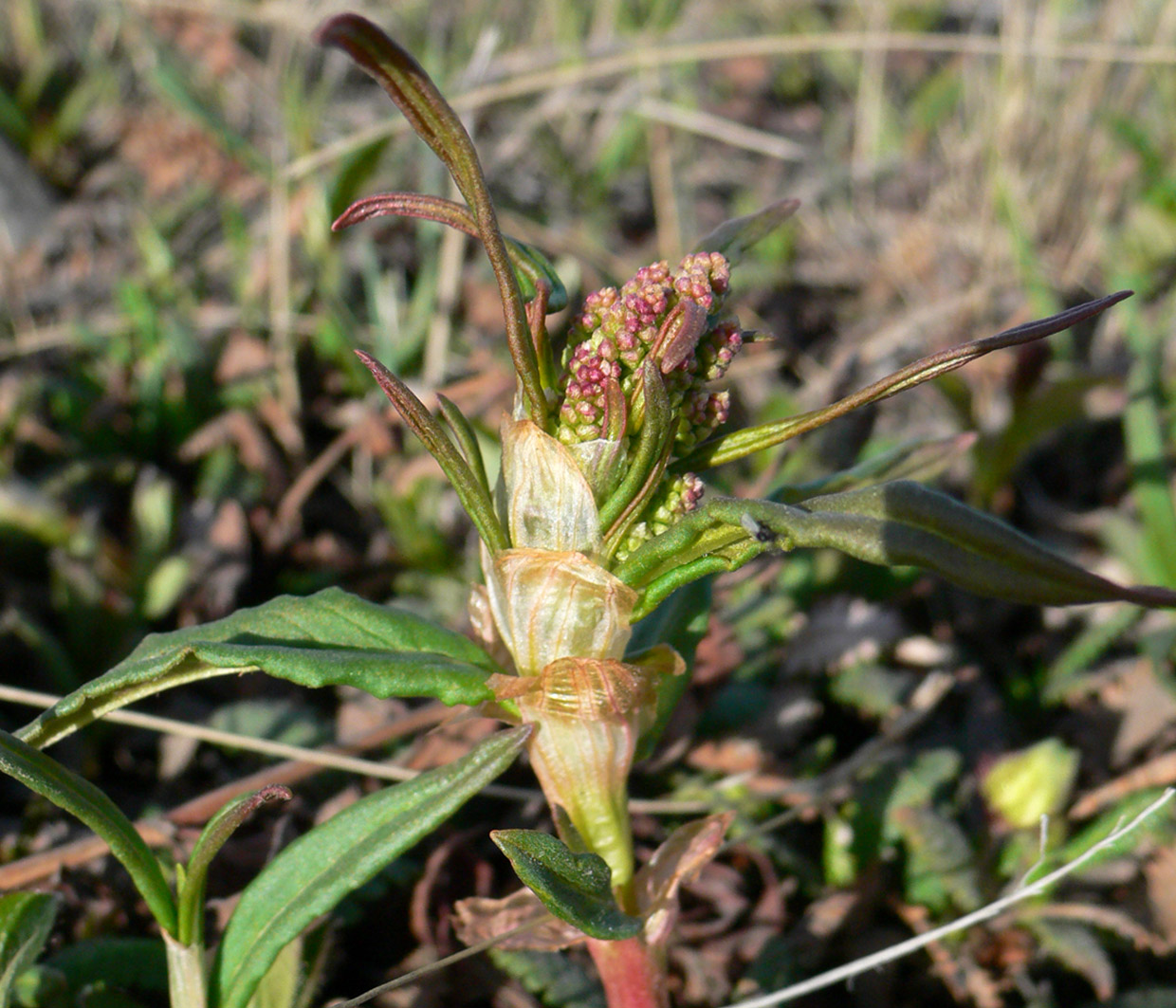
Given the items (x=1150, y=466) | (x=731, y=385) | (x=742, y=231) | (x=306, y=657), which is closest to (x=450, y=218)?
(x=742, y=231)

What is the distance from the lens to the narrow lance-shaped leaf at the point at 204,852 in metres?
1.19

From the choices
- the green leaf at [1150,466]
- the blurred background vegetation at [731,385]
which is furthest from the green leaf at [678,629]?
the green leaf at [1150,466]

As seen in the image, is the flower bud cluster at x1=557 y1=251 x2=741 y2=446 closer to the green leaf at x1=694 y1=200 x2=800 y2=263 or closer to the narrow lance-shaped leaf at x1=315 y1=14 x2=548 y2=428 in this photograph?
the narrow lance-shaped leaf at x1=315 y1=14 x2=548 y2=428

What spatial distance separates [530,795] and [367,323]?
6.20ft

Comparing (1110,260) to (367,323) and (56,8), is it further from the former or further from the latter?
(56,8)

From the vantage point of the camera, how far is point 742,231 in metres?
1.46

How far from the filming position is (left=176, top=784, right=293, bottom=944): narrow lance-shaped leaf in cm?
119

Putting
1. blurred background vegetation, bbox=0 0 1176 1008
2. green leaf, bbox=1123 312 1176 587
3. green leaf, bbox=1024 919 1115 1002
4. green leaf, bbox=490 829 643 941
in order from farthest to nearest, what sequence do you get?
1. green leaf, bbox=1123 312 1176 587
2. blurred background vegetation, bbox=0 0 1176 1008
3. green leaf, bbox=1024 919 1115 1002
4. green leaf, bbox=490 829 643 941

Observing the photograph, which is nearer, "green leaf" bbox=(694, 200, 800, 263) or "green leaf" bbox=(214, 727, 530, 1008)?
"green leaf" bbox=(214, 727, 530, 1008)

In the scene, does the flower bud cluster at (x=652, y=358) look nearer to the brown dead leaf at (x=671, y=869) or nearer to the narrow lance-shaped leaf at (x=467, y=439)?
the narrow lance-shaped leaf at (x=467, y=439)

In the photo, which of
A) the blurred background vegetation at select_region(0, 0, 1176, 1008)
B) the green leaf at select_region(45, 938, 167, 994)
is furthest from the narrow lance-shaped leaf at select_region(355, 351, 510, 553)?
the green leaf at select_region(45, 938, 167, 994)

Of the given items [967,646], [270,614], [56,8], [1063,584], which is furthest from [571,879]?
[56,8]

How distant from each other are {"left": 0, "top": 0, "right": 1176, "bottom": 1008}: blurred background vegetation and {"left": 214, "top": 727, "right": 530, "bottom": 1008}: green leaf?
460mm

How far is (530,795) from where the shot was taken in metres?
1.81
